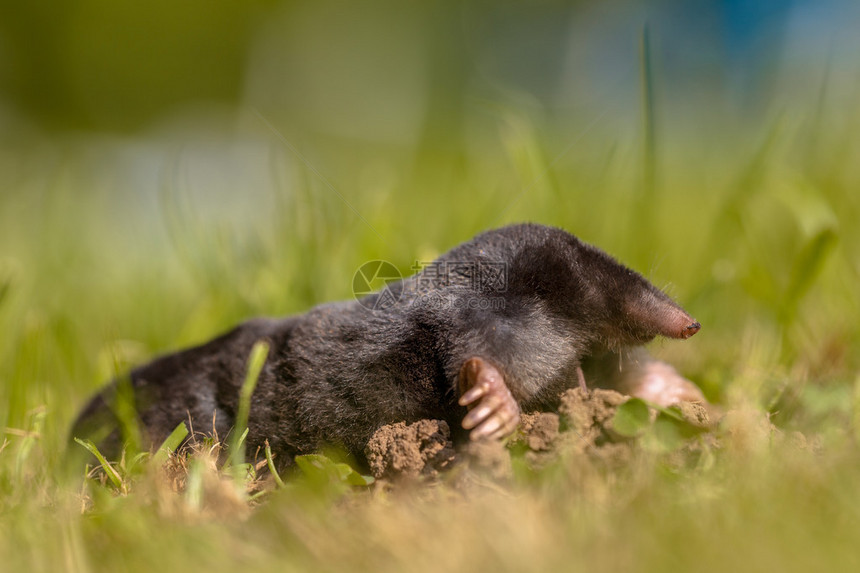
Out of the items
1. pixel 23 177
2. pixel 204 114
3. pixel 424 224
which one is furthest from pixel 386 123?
pixel 204 114

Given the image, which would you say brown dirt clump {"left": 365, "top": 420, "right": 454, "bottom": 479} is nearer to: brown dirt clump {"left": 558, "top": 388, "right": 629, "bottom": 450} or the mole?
the mole

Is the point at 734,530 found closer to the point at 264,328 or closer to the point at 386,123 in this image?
the point at 264,328

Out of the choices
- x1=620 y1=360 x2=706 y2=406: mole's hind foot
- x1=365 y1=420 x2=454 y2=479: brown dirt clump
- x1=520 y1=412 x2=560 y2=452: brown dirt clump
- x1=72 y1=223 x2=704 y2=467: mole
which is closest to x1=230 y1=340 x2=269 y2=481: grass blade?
x1=72 y1=223 x2=704 y2=467: mole

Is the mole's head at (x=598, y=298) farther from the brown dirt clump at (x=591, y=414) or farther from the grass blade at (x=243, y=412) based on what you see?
the grass blade at (x=243, y=412)

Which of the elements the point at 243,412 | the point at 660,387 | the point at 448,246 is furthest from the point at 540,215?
the point at 243,412

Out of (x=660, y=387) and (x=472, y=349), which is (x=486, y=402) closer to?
(x=472, y=349)

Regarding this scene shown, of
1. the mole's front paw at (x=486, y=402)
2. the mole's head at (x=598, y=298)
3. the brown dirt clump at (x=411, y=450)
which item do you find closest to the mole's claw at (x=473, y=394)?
the mole's front paw at (x=486, y=402)
